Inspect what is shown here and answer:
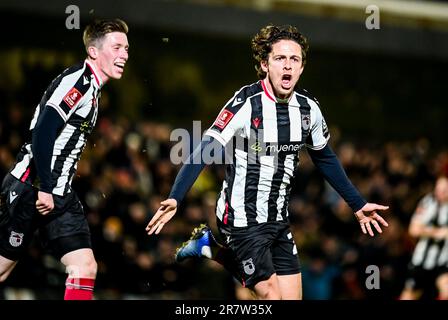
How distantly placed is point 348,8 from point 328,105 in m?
1.86

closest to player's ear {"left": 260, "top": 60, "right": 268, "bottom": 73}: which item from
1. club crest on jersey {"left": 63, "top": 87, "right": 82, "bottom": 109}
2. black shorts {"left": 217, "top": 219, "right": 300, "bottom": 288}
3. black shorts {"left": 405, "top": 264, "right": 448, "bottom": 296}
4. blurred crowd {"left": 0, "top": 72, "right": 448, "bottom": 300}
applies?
black shorts {"left": 217, "top": 219, "right": 300, "bottom": 288}

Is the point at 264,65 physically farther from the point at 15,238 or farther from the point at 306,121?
the point at 15,238

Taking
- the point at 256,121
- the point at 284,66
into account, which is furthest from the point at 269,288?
the point at 284,66

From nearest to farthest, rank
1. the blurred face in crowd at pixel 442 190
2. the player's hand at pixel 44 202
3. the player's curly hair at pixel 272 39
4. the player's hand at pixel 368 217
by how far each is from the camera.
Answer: the player's hand at pixel 44 202 → the player's curly hair at pixel 272 39 → the player's hand at pixel 368 217 → the blurred face in crowd at pixel 442 190

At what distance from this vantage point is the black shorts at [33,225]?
7.07 metres

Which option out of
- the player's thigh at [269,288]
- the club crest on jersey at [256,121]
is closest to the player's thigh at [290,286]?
the player's thigh at [269,288]

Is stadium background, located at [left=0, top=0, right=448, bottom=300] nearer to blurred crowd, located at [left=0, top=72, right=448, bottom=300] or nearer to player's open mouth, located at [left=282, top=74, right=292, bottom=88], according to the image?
blurred crowd, located at [left=0, top=72, right=448, bottom=300]

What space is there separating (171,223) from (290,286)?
4.28 m

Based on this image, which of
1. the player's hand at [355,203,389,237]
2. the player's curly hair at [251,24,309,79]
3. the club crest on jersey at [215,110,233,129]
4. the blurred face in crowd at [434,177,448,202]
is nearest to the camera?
the club crest on jersey at [215,110,233,129]

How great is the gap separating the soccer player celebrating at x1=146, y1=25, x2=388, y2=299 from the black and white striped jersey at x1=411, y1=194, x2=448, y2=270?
3259 millimetres

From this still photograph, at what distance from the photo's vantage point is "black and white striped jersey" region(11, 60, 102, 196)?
6914mm

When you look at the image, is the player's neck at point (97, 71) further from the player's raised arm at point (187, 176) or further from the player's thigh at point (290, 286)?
the player's thigh at point (290, 286)

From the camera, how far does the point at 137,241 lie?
36.3 ft

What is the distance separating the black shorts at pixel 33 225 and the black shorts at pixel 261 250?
3.66 ft
